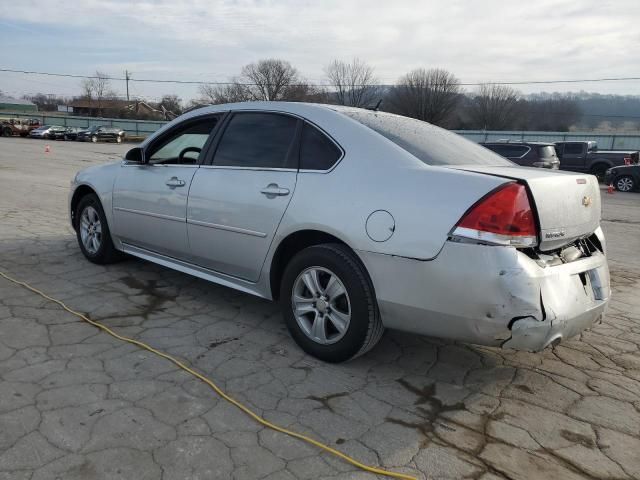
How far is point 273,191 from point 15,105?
108 metres

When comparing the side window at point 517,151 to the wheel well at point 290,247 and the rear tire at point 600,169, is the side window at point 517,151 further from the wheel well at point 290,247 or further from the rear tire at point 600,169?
the wheel well at point 290,247

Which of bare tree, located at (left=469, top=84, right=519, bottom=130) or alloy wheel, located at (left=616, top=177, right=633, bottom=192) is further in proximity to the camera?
bare tree, located at (left=469, top=84, right=519, bottom=130)

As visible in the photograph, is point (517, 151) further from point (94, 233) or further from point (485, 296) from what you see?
point (485, 296)

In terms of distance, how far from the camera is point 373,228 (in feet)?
9.34

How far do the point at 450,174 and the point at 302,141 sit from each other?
3.60 feet

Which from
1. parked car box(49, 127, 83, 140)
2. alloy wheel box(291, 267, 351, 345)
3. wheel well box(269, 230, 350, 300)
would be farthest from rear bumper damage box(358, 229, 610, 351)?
parked car box(49, 127, 83, 140)

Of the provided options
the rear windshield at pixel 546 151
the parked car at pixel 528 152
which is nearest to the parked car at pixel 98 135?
the parked car at pixel 528 152

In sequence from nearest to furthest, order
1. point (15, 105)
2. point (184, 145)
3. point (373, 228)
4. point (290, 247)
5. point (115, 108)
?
point (373, 228) < point (290, 247) < point (184, 145) < point (115, 108) < point (15, 105)

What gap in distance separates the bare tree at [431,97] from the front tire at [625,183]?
167 feet

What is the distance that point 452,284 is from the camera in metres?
2.61

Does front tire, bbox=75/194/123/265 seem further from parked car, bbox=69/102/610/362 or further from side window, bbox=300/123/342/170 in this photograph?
side window, bbox=300/123/342/170

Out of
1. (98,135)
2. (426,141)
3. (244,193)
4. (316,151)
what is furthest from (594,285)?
(98,135)

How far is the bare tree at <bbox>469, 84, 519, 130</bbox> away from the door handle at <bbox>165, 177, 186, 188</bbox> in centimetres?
7419

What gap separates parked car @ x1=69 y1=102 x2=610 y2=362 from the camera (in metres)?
2.56
